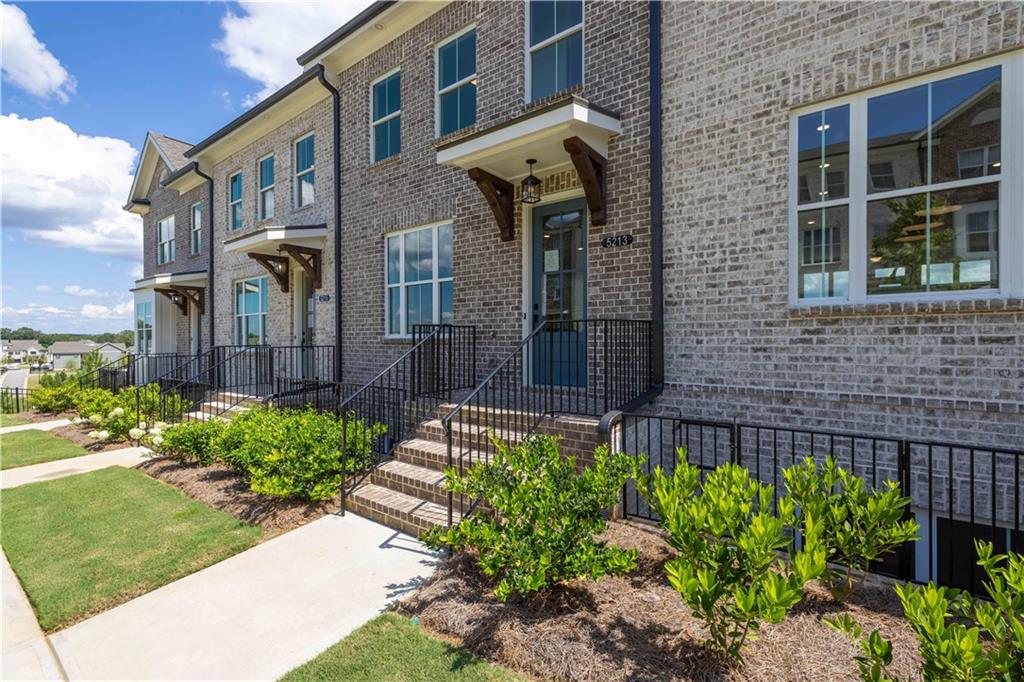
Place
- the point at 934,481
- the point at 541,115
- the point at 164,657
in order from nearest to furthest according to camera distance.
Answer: the point at 164,657 → the point at 934,481 → the point at 541,115

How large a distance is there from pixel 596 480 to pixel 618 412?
125cm

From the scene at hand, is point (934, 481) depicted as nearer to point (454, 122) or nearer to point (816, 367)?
point (816, 367)

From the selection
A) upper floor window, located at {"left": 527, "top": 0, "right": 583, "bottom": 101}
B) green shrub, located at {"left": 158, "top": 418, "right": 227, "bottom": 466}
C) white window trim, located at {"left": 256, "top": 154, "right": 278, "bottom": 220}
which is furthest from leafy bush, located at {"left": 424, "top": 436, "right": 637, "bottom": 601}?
white window trim, located at {"left": 256, "top": 154, "right": 278, "bottom": 220}

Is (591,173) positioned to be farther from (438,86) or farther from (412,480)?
(438,86)

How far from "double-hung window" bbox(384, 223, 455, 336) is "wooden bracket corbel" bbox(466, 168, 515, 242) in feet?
4.67

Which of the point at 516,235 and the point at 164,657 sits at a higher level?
the point at 516,235

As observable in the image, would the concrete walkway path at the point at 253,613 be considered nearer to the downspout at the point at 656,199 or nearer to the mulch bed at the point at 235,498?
the mulch bed at the point at 235,498

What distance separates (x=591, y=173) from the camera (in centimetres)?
593

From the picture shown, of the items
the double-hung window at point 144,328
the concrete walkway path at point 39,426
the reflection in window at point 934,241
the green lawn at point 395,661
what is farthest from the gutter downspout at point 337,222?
the double-hung window at point 144,328

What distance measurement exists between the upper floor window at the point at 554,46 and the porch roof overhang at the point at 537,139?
1167 millimetres

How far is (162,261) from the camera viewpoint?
58.7 feet

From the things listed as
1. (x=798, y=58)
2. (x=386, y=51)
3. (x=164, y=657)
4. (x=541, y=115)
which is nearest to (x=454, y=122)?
(x=386, y=51)

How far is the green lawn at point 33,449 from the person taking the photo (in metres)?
9.01

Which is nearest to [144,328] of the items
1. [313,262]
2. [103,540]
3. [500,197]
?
[313,262]
